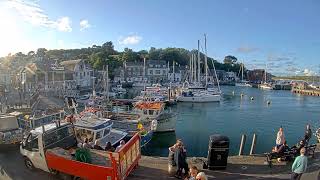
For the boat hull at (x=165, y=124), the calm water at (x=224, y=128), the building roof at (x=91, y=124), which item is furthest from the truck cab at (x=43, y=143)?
the boat hull at (x=165, y=124)

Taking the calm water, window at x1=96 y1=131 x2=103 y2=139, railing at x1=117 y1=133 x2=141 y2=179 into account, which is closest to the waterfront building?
the calm water

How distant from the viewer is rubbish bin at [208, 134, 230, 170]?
13453 millimetres

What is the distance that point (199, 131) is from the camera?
42.8 meters

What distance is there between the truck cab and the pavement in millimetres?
509

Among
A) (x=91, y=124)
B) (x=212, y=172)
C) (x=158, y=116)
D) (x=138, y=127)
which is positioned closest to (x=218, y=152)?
(x=212, y=172)

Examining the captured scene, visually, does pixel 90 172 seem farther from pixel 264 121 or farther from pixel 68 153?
pixel 264 121

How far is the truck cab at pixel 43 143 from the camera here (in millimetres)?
13203

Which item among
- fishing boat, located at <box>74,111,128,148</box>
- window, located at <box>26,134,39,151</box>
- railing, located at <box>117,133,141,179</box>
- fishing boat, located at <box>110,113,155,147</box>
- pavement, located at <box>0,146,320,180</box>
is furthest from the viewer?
fishing boat, located at <box>110,113,155,147</box>

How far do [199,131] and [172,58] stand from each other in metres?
140

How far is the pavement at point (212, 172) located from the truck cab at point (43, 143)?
509 millimetres

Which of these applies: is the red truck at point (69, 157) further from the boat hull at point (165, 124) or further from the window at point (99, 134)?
the boat hull at point (165, 124)

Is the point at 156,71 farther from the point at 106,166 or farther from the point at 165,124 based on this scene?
the point at 106,166

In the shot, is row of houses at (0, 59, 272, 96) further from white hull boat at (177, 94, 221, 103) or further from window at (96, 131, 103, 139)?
window at (96, 131, 103, 139)

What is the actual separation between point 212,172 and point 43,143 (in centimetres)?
698
